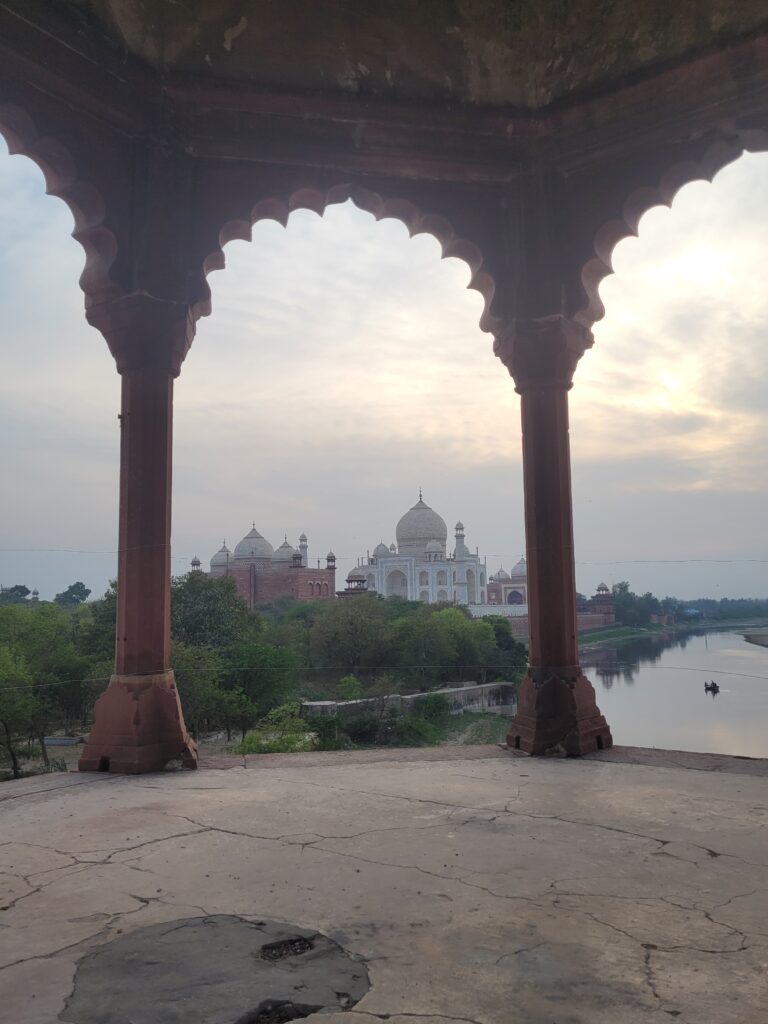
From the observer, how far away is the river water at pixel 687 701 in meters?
26.4

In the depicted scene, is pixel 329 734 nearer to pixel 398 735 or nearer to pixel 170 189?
pixel 398 735

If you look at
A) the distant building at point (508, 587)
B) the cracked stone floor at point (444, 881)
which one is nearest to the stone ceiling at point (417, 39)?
the cracked stone floor at point (444, 881)

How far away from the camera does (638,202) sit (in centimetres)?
439

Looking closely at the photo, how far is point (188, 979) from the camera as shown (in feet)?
4.91

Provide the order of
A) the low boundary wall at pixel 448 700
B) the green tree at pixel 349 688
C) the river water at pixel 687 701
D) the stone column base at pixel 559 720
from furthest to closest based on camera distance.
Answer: the river water at pixel 687 701 < the green tree at pixel 349 688 < the low boundary wall at pixel 448 700 < the stone column base at pixel 559 720

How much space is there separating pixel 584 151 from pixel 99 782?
4.28m

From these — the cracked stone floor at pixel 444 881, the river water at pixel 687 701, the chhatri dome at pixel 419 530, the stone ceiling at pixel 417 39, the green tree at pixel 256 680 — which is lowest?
the river water at pixel 687 701

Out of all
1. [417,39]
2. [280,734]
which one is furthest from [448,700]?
[417,39]

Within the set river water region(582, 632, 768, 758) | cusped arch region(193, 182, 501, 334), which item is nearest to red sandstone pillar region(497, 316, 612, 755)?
cusped arch region(193, 182, 501, 334)

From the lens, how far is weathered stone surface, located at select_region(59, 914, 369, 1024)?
4.54 ft

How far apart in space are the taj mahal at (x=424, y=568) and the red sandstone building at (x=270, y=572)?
355cm

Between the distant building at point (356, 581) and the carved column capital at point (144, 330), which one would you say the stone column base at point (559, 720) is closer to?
the carved column capital at point (144, 330)

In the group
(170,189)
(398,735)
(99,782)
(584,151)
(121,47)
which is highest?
(121,47)

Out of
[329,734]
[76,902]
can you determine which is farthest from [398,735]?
[76,902]
